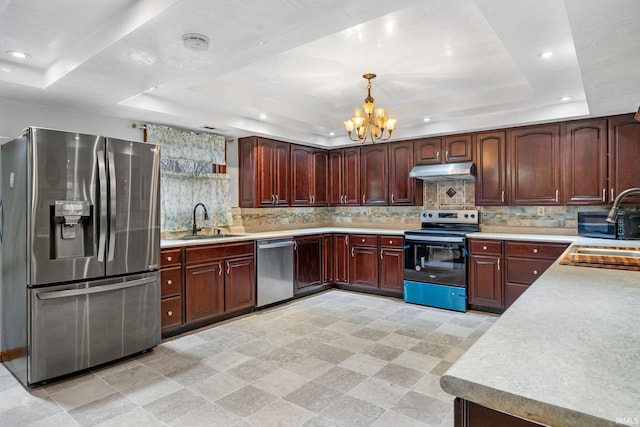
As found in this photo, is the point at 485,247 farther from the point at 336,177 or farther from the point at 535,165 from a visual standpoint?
the point at 336,177

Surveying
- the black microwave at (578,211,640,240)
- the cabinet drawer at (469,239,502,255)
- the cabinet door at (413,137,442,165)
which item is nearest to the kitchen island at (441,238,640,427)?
the black microwave at (578,211,640,240)

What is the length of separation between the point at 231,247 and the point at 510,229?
3.54 meters

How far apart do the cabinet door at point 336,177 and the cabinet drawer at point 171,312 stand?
3.10 m

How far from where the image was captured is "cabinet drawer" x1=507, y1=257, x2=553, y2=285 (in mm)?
4062

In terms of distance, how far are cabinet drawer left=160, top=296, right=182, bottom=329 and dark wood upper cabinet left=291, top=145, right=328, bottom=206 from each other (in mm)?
2302

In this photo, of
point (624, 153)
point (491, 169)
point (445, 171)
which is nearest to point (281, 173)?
point (445, 171)

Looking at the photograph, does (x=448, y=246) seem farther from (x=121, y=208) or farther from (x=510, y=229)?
(x=121, y=208)

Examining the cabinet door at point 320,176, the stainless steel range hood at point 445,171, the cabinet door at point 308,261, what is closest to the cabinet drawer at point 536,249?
the stainless steel range hood at point 445,171

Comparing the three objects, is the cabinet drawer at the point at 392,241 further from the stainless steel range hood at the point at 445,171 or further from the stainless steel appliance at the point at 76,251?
the stainless steel appliance at the point at 76,251

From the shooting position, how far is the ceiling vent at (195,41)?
85.7 inches

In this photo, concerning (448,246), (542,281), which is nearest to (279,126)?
(448,246)

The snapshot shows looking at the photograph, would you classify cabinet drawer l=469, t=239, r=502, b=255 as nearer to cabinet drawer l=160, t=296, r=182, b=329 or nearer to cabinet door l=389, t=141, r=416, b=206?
cabinet door l=389, t=141, r=416, b=206

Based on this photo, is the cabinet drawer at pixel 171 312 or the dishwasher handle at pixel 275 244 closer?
the cabinet drawer at pixel 171 312

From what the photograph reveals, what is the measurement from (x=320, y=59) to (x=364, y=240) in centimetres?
284
